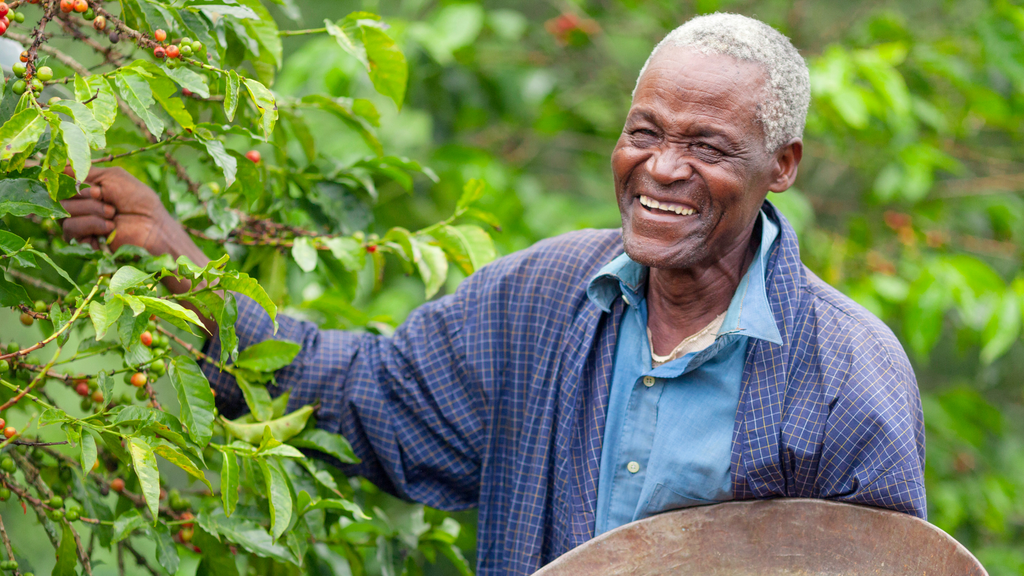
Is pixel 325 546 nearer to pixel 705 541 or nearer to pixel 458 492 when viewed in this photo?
pixel 458 492

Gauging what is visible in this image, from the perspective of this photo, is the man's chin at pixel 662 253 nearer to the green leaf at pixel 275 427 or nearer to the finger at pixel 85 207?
the green leaf at pixel 275 427

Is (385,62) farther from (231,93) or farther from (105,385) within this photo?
(105,385)

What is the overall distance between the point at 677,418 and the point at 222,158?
2.15 ft

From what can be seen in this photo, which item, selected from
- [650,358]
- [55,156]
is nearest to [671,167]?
[650,358]

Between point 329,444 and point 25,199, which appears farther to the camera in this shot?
point 329,444

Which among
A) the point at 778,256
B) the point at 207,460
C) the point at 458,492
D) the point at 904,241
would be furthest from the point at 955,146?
the point at 207,460

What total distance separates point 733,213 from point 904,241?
1855mm

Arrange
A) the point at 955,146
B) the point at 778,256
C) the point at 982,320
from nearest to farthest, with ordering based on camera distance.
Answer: the point at 778,256 → the point at 982,320 → the point at 955,146

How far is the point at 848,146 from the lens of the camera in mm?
3080

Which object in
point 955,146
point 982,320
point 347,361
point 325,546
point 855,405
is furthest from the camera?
point 955,146

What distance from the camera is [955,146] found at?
3115mm

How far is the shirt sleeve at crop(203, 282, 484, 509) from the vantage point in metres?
1.33

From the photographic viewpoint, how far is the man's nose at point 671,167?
1148mm

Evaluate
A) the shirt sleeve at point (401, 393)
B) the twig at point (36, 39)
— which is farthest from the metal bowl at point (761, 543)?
the twig at point (36, 39)
